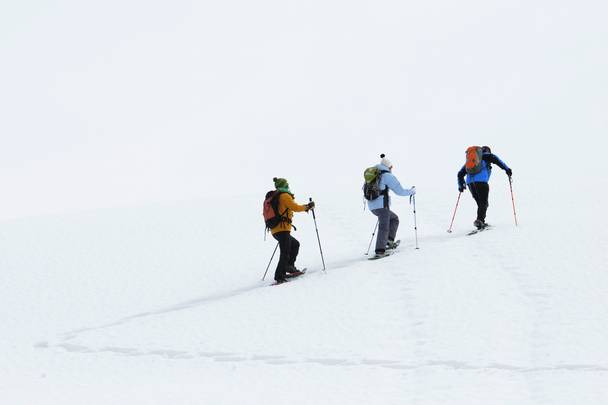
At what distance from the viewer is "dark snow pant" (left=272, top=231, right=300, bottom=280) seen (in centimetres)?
1396

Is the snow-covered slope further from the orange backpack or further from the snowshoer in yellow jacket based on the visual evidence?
the orange backpack

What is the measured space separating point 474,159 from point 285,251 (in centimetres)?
413

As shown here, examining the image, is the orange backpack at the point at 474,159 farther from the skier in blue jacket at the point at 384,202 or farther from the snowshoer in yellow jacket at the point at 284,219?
the snowshoer in yellow jacket at the point at 284,219

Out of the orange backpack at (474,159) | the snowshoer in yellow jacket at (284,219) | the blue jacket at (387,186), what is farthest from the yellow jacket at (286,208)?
the orange backpack at (474,159)

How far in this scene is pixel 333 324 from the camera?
37.8 feet

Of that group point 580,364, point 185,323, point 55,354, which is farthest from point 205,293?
point 580,364

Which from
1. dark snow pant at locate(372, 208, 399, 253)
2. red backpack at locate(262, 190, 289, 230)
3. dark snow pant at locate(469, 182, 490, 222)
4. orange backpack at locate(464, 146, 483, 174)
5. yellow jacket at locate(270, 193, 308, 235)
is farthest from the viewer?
dark snow pant at locate(469, 182, 490, 222)

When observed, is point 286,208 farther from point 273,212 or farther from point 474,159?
point 474,159

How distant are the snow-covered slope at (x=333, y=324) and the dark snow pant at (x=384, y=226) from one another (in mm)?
500

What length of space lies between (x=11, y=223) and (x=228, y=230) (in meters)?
8.25

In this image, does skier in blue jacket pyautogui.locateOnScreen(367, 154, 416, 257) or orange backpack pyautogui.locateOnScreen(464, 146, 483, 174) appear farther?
orange backpack pyautogui.locateOnScreen(464, 146, 483, 174)

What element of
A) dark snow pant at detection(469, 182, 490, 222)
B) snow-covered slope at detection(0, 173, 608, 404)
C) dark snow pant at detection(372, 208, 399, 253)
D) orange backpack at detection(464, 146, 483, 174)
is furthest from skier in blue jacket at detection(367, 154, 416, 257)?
dark snow pant at detection(469, 182, 490, 222)

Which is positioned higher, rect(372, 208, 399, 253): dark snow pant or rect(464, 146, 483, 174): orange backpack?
rect(464, 146, 483, 174): orange backpack

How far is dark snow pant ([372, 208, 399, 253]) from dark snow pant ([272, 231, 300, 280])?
1.56 m
